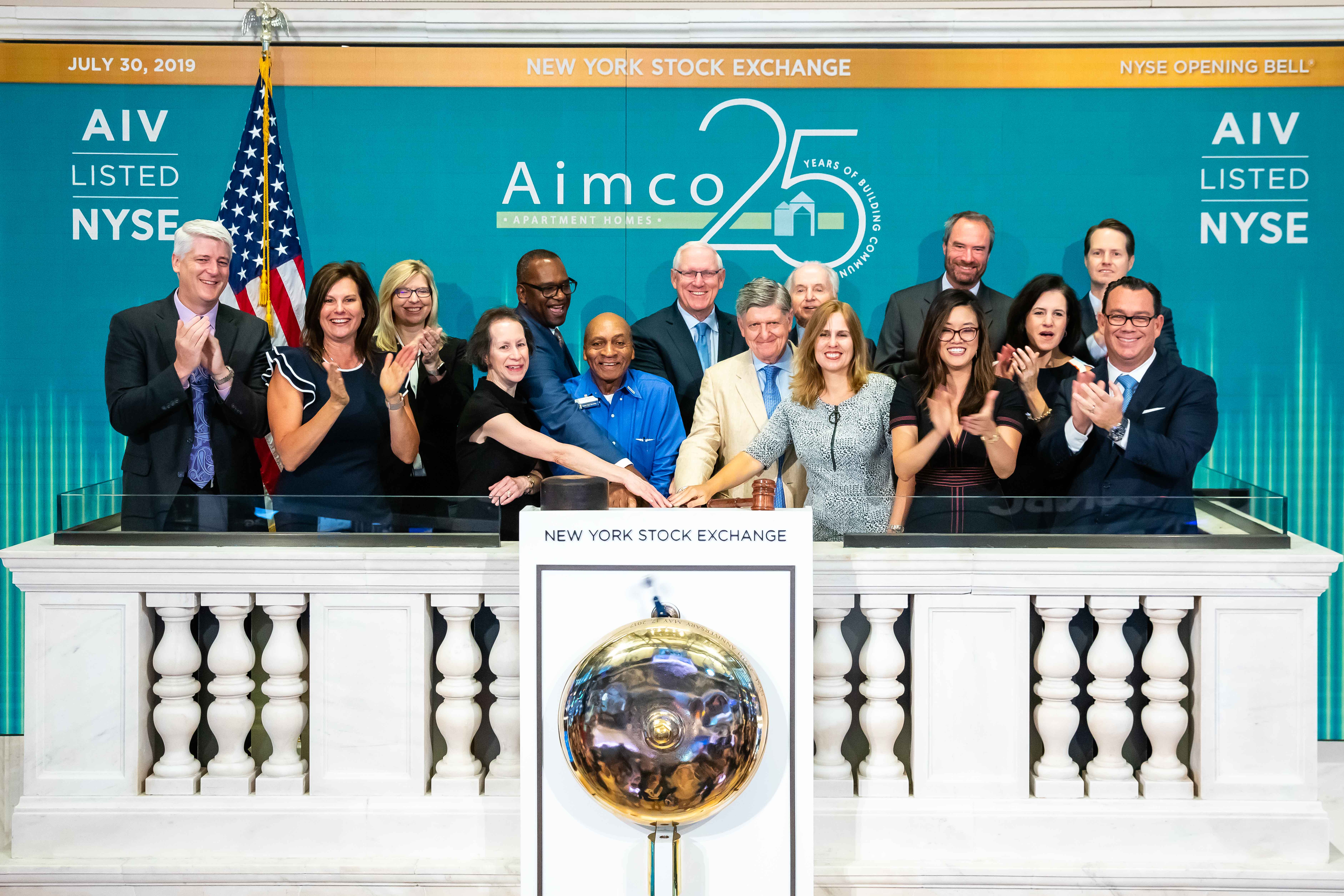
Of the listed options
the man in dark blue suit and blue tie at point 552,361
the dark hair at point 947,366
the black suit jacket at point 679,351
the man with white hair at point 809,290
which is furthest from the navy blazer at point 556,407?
the dark hair at point 947,366

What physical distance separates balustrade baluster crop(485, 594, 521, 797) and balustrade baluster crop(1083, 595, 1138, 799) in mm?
1373

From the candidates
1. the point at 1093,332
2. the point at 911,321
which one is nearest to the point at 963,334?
the point at 911,321

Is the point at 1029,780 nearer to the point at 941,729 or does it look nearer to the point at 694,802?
the point at 941,729

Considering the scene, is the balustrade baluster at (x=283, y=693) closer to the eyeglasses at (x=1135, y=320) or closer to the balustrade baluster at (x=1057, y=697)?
the balustrade baluster at (x=1057, y=697)

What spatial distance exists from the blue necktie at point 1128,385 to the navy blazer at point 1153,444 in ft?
0.08

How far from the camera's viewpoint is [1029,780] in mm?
2545

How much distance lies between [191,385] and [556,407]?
1.43 metres

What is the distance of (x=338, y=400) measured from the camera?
3750 millimetres

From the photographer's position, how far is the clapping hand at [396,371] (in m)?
3.84

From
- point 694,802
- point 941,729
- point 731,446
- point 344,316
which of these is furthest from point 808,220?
point 694,802

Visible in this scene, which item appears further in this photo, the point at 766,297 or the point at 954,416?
the point at 766,297

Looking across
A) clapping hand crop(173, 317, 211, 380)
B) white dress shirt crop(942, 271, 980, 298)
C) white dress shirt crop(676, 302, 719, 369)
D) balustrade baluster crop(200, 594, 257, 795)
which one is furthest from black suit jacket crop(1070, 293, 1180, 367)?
clapping hand crop(173, 317, 211, 380)

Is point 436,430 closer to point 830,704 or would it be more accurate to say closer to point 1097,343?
point 830,704

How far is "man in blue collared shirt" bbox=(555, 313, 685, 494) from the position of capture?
3.86 meters
